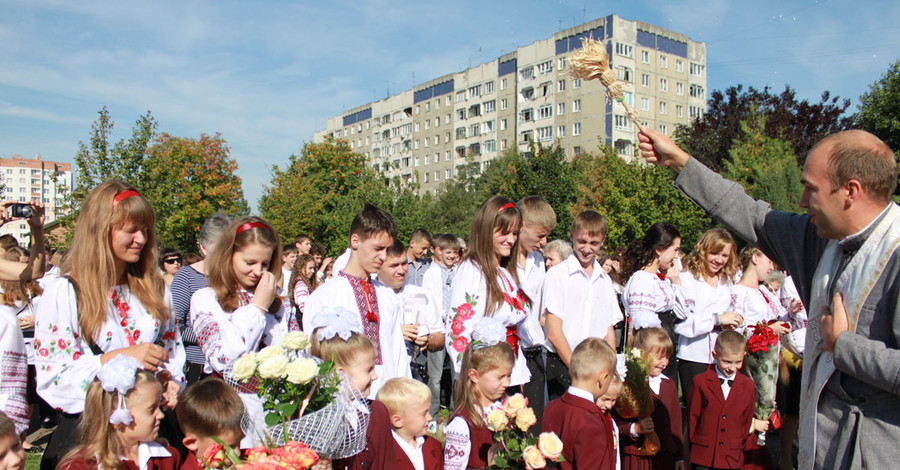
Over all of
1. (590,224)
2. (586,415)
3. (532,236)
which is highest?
(590,224)

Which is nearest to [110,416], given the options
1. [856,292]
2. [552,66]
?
[856,292]

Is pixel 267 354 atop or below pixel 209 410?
atop

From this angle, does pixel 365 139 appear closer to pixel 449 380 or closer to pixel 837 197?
pixel 449 380

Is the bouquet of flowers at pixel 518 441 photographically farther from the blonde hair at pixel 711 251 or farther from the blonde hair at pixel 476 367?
the blonde hair at pixel 711 251

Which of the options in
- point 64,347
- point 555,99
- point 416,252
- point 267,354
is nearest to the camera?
point 267,354

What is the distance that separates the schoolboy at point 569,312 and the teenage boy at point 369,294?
46.8 inches

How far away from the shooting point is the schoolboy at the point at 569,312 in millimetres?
4637

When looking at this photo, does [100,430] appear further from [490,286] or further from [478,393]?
[490,286]

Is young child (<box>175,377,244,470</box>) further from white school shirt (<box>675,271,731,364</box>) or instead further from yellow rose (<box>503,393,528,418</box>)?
white school shirt (<box>675,271,731,364</box>)

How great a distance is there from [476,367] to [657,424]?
66.8 inches

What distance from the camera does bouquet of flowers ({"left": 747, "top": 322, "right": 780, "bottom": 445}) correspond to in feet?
17.8

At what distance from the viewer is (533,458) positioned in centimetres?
290

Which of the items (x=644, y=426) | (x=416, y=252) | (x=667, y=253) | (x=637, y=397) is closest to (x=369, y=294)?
(x=637, y=397)

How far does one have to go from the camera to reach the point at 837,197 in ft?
7.80
